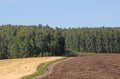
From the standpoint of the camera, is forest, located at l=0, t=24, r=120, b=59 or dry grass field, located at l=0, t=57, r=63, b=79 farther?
forest, located at l=0, t=24, r=120, b=59

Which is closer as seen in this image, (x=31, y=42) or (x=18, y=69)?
(x=18, y=69)

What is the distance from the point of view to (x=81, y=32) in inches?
5630

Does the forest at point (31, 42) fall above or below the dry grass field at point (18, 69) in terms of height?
above

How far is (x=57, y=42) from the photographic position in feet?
294

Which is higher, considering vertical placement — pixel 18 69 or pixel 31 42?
pixel 31 42

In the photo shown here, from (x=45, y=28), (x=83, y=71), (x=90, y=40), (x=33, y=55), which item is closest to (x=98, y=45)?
(x=90, y=40)

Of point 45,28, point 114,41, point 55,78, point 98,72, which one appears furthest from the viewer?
point 114,41

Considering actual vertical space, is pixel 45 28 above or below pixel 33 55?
above

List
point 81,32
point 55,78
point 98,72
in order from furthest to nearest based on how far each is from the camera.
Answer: point 81,32, point 98,72, point 55,78

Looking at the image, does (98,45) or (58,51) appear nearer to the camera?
(58,51)

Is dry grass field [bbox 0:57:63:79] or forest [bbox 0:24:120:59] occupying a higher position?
forest [bbox 0:24:120:59]

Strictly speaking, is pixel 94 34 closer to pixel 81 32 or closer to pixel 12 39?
pixel 81 32

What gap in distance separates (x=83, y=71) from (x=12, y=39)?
50.7 metres

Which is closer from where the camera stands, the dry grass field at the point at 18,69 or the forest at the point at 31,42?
the dry grass field at the point at 18,69
